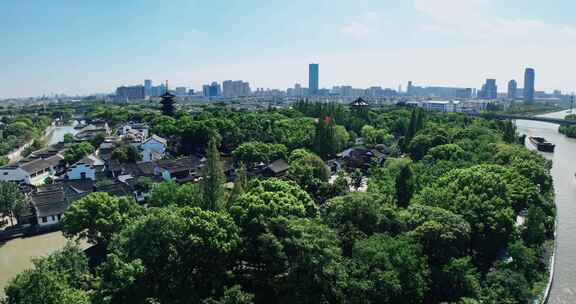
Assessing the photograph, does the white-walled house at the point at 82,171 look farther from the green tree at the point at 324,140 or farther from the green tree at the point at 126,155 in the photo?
the green tree at the point at 324,140

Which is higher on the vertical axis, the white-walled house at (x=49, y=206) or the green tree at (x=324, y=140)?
the green tree at (x=324, y=140)

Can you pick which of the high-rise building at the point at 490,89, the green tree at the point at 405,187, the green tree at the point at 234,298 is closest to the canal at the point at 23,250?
the green tree at the point at 234,298

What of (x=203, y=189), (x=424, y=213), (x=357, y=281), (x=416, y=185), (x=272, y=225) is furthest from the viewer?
(x=416, y=185)

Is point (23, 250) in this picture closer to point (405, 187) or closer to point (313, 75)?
point (405, 187)

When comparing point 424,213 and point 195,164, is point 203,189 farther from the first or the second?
point 195,164

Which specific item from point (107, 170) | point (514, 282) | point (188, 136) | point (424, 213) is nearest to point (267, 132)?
point (188, 136)

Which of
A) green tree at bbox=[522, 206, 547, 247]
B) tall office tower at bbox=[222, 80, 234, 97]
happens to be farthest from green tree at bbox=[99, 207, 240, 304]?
tall office tower at bbox=[222, 80, 234, 97]

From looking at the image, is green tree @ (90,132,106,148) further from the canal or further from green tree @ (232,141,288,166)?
the canal
